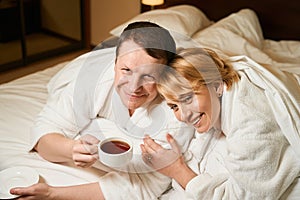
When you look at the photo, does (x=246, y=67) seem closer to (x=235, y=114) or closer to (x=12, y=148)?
(x=235, y=114)

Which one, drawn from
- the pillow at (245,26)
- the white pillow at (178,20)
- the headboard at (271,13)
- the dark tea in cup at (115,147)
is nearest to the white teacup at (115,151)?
the dark tea in cup at (115,147)

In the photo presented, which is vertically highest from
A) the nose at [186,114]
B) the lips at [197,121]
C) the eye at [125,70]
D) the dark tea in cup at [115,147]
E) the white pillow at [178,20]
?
the eye at [125,70]

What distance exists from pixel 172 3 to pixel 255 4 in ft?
1.81

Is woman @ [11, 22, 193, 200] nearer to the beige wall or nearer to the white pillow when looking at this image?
the white pillow

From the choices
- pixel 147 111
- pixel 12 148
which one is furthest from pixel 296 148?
pixel 12 148

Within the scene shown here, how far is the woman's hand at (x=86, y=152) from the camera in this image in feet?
3.31

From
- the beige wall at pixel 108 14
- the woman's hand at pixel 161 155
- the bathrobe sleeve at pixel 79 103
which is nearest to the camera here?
the woman's hand at pixel 161 155

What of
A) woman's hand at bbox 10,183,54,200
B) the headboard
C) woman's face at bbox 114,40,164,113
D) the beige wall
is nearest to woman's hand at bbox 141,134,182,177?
woman's face at bbox 114,40,164,113

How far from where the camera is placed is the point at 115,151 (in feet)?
3.19

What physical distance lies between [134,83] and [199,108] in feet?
0.58

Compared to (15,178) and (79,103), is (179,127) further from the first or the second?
(15,178)

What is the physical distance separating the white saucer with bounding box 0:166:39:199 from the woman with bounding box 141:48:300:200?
0.33 m

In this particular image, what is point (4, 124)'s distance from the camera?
53.1 inches

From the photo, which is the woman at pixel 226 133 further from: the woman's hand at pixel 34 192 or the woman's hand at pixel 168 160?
the woman's hand at pixel 34 192
